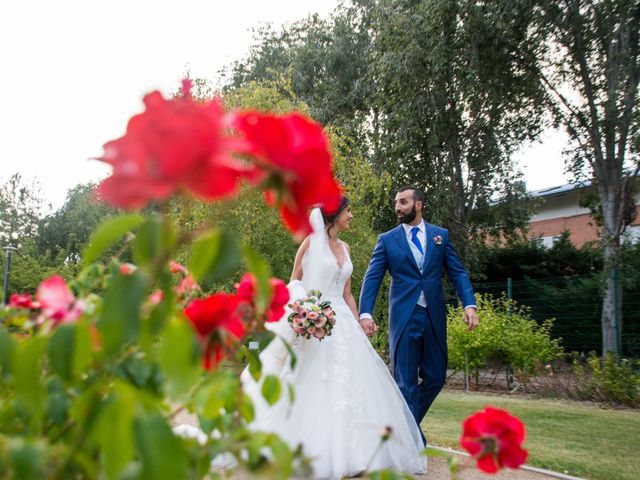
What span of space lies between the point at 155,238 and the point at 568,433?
832 cm

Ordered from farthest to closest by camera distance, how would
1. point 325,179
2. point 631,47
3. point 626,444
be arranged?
point 631,47, point 626,444, point 325,179

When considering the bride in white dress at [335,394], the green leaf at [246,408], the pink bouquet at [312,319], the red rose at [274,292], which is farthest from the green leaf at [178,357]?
the pink bouquet at [312,319]

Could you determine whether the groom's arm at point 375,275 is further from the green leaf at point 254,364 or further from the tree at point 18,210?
the tree at point 18,210

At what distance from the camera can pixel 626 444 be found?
24.0 ft

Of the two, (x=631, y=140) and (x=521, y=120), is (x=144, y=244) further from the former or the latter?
(x=521, y=120)

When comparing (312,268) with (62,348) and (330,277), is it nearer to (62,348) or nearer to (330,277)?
(330,277)

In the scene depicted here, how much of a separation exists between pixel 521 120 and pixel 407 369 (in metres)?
14.3

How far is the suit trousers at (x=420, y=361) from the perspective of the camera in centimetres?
611

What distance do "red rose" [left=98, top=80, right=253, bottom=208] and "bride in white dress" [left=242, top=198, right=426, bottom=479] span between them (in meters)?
4.37

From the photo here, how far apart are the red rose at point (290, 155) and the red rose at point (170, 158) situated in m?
0.06

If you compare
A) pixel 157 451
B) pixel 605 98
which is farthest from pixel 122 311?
pixel 605 98

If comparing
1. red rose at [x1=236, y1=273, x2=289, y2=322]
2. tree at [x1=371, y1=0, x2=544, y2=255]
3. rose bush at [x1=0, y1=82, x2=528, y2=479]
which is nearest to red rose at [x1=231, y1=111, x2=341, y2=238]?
rose bush at [x1=0, y1=82, x2=528, y2=479]

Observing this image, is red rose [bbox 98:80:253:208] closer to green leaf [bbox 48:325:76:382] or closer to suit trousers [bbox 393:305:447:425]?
green leaf [bbox 48:325:76:382]

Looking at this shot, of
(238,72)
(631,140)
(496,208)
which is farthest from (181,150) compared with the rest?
(238,72)
